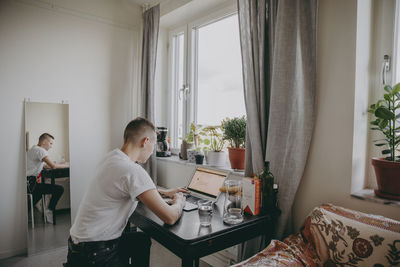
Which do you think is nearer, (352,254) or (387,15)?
(352,254)

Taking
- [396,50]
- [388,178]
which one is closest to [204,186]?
[388,178]

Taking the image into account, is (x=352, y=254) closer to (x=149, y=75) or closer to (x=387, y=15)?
(x=387, y=15)

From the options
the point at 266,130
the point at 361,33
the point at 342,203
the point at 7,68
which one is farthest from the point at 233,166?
the point at 7,68

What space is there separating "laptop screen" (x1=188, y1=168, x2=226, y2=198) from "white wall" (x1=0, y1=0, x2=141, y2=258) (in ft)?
4.94

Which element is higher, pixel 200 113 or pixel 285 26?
pixel 285 26

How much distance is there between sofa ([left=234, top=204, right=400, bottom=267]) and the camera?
3.86ft

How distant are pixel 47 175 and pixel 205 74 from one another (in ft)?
6.44

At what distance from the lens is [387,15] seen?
5.43 feet

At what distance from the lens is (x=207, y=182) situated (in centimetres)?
197

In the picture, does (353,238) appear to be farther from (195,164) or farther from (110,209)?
(195,164)

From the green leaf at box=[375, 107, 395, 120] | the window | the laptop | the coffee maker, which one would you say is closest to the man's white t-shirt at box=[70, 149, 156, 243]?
the laptop

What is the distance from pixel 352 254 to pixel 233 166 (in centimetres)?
111

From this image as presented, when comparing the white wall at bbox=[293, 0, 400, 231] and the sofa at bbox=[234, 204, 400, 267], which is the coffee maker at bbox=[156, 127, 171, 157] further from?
the sofa at bbox=[234, 204, 400, 267]

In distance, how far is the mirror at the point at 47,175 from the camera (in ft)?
8.52
